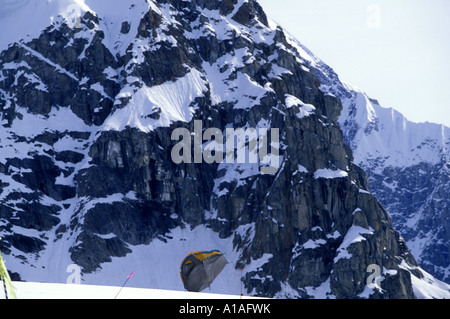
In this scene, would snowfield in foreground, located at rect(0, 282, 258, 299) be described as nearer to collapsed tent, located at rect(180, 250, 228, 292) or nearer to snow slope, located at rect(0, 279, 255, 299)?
snow slope, located at rect(0, 279, 255, 299)

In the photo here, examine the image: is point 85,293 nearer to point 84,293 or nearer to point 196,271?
point 84,293

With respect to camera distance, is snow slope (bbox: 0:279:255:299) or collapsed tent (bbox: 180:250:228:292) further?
collapsed tent (bbox: 180:250:228:292)

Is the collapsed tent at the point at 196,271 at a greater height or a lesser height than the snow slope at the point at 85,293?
lesser

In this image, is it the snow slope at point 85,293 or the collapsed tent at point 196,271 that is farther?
the collapsed tent at point 196,271

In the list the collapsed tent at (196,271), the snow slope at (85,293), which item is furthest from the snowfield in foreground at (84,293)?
the collapsed tent at (196,271)

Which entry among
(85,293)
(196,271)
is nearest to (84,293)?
(85,293)

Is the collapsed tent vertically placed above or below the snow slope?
below

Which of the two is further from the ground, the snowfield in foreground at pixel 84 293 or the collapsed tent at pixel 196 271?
the snowfield in foreground at pixel 84 293

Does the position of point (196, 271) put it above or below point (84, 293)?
below

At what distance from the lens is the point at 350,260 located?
7131 inches

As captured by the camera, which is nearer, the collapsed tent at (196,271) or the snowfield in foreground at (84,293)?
the snowfield in foreground at (84,293)

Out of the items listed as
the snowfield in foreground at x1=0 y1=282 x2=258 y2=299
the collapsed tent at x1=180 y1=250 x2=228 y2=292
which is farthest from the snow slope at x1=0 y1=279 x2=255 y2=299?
the collapsed tent at x1=180 y1=250 x2=228 y2=292

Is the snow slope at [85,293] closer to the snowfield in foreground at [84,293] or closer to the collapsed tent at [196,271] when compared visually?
the snowfield in foreground at [84,293]

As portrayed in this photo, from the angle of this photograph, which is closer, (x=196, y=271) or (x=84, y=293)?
(x=84, y=293)
